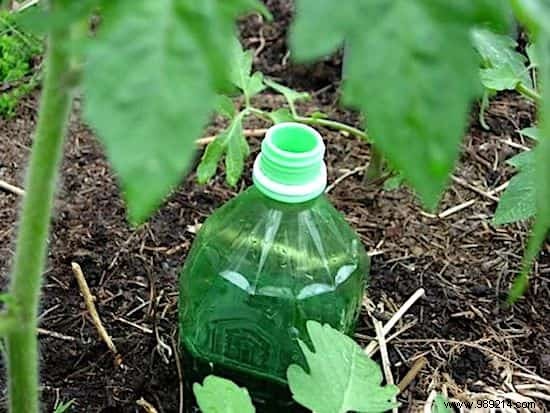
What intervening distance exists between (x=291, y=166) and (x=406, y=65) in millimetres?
754

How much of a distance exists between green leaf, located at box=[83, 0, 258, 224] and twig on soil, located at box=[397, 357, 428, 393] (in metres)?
1.09

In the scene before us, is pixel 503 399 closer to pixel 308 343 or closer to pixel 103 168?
pixel 308 343

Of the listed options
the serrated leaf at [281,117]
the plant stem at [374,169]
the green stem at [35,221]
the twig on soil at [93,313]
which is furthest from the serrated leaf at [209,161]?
the green stem at [35,221]

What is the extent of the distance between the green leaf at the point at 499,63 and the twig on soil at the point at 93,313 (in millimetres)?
712

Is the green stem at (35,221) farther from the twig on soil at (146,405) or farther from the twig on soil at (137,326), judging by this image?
the twig on soil at (137,326)

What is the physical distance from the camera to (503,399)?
155 centimetres

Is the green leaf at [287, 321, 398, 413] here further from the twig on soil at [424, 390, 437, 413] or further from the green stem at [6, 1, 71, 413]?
the green stem at [6, 1, 71, 413]

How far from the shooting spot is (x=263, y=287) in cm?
144

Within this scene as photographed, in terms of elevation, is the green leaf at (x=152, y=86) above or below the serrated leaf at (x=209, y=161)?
above

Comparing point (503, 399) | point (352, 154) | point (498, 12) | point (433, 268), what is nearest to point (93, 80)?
point (498, 12)

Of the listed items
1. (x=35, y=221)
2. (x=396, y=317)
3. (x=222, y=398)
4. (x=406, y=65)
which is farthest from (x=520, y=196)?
(x=406, y=65)

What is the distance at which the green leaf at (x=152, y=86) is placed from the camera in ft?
1.74

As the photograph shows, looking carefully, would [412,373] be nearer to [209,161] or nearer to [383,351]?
[383,351]

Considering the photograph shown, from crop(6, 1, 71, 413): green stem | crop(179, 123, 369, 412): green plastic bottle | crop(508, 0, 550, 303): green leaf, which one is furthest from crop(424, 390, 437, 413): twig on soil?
crop(508, 0, 550, 303): green leaf
